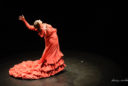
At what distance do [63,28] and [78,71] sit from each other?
10.9 ft

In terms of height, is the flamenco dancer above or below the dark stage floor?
above

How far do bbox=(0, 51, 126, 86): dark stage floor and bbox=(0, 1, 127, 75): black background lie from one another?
25.1 inches

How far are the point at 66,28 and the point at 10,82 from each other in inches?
160

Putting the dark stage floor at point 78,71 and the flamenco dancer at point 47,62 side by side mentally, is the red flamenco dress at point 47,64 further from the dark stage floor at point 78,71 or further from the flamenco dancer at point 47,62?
the dark stage floor at point 78,71

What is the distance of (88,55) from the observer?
7.45 meters

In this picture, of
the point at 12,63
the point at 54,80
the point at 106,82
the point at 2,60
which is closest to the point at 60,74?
the point at 54,80

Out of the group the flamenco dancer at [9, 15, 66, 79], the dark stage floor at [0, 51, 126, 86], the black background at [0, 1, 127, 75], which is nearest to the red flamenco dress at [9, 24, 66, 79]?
the flamenco dancer at [9, 15, 66, 79]

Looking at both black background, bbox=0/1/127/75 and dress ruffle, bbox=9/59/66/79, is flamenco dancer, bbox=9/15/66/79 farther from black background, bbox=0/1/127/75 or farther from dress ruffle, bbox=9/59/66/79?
black background, bbox=0/1/127/75

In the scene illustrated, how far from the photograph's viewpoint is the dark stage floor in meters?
5.67

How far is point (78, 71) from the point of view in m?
6.28

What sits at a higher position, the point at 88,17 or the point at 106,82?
the point at 88,17

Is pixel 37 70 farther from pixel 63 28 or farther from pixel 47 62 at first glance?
pixel 63 28

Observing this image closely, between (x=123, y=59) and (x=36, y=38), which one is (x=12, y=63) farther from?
(x=123, y=59)

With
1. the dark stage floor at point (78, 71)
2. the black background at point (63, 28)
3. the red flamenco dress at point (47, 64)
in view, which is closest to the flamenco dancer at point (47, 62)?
the red flamenco dress at point (47, 64)
